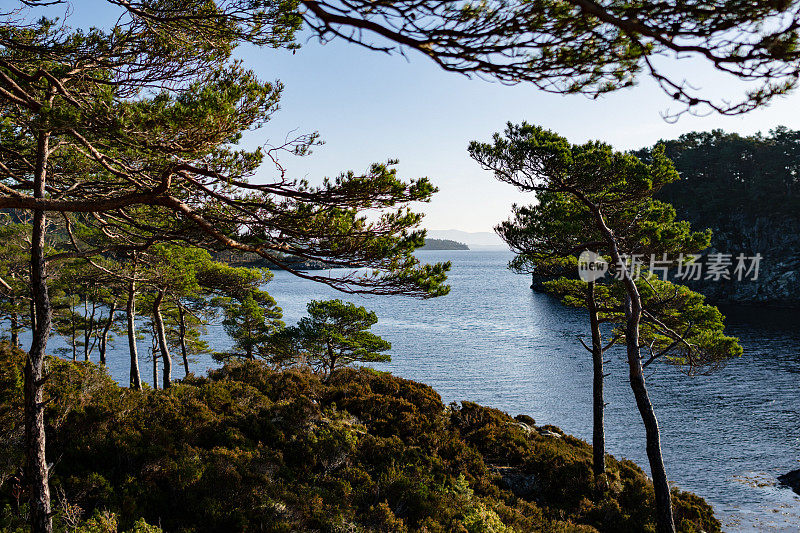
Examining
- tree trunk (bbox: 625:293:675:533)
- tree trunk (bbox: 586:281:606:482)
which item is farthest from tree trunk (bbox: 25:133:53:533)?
tree trunk (bbox: 586:281:606:482)

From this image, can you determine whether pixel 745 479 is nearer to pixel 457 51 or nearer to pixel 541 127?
pixel 541 127

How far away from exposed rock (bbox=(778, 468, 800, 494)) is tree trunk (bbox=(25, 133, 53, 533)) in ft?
72.8

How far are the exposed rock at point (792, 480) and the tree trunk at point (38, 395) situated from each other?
22199mm

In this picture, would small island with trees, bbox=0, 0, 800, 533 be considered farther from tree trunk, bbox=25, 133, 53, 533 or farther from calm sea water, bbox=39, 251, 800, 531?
calm sea water, bbox=39, 251, 800, 531

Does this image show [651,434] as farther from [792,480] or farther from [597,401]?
[792,480]

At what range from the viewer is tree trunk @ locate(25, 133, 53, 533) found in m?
5.68

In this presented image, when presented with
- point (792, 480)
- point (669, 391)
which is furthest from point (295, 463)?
point (669, 391)

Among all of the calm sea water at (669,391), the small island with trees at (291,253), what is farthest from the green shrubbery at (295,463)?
the calm sea water at (669,391)

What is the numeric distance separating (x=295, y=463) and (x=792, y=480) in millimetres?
19566

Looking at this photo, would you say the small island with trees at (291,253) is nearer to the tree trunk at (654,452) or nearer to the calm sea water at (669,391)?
the tree trunk at (654,452)

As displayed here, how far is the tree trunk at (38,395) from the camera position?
5.68 metres

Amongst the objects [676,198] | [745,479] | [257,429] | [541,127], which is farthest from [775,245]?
[257,429]

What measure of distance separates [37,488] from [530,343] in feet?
141

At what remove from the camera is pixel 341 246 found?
20.4 ft
